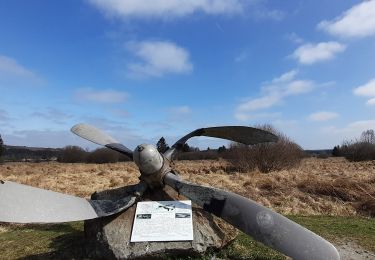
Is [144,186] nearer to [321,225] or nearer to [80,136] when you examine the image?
[80,136]

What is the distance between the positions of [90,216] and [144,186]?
1439 mm

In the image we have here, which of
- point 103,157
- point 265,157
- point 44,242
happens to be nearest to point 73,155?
point 103,157

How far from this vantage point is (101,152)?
60250mm

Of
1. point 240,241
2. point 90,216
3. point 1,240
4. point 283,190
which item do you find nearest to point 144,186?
point 90,216

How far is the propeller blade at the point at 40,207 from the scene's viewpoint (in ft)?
18.2

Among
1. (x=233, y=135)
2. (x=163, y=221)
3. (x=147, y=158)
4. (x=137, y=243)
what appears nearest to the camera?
(x=137, y=243)

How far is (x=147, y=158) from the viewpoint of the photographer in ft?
24.5

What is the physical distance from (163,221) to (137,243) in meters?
0.60

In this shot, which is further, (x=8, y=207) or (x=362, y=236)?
(x=362, y=236)

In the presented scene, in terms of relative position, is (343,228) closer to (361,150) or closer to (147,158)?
(147,158)

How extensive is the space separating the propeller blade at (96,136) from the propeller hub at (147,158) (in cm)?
107

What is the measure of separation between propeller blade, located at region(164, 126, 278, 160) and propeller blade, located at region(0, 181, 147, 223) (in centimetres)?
194

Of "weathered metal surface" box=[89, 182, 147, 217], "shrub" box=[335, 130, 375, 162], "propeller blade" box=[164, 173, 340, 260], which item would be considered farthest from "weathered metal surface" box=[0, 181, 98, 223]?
"shrub" box=[335, 130, 375, 162]

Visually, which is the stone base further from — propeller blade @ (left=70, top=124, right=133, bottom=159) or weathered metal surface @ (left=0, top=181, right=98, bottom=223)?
propeller blade @ (left=70, top=124, right=133, bottom=159)
